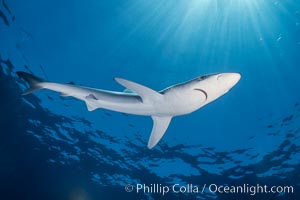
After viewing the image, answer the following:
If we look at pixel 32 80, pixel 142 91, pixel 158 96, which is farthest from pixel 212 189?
pixel 32 80

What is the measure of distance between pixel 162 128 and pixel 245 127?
1018cm

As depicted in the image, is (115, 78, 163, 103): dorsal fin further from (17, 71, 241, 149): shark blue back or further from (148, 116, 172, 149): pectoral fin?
(148, 116, 172, 149): pectoral fin

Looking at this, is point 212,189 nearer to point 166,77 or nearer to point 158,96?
point 166,77

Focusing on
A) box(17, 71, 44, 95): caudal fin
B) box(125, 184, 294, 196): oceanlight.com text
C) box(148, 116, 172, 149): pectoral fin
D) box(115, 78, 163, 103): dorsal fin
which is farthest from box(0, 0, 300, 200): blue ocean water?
box(115, 78, 163, 103): dorsal fin

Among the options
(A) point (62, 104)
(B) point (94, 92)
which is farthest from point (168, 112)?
(A) point (62, 104)

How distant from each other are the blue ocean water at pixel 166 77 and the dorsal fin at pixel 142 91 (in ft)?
20.9

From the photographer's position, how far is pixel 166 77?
11867 millimetres

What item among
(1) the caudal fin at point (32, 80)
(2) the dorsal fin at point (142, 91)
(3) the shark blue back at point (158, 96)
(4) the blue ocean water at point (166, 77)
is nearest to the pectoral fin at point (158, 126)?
(3) the shark blue back at point (158, 96)

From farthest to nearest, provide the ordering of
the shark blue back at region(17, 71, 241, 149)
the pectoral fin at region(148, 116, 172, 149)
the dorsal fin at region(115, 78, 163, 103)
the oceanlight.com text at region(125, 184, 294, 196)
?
1. the oceanlight.com text at region(125, 184, 294, 196)
2. the pectoral fin at region(148, 116, 172, 149)
3. the dorsal fin at region(115, 78, 163, 103)
4. the shark blue back at region(17, 71, 241, 149)

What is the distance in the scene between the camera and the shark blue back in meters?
4.10

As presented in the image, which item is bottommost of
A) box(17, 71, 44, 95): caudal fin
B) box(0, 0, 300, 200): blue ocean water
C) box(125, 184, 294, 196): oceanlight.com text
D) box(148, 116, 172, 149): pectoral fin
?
box(148, 116, 172, 149): pectoral fin

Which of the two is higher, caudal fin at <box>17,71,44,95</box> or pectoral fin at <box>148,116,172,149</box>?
caudal fin at <box>17,71,44,95</box>

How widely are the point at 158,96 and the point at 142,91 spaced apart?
0.32 meters

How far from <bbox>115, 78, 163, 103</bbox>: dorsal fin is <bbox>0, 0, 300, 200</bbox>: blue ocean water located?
6.37 meters
